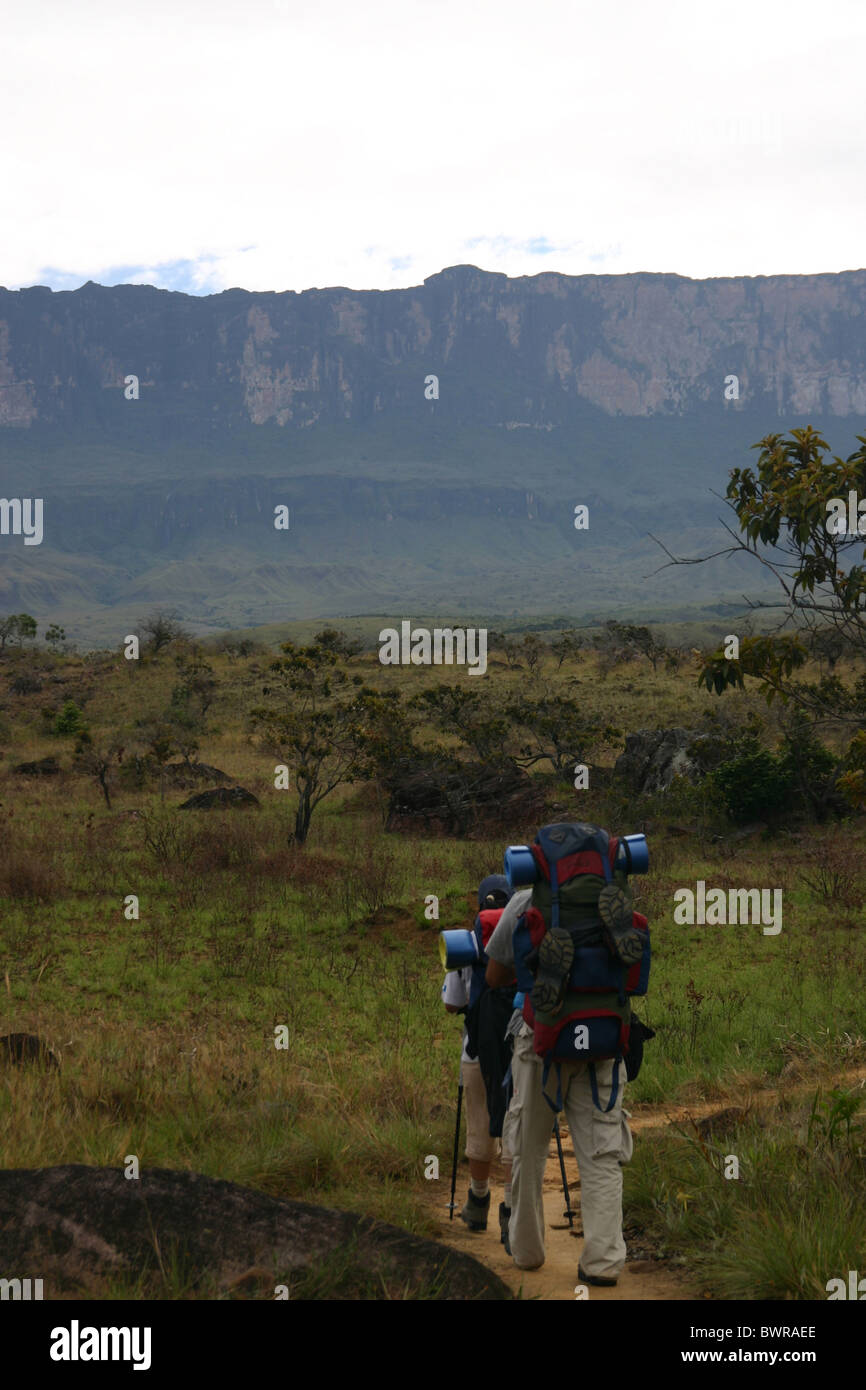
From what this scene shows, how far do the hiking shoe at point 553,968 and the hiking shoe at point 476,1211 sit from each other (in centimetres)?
155

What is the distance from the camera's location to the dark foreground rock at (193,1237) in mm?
4406

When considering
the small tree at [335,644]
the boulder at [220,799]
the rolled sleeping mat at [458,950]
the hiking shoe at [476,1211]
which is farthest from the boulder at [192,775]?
the rolled sleeping mat at [458,950]

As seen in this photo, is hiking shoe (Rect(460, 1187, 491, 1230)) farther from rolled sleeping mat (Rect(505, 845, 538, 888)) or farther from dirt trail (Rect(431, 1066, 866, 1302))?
rolled sleeping mat (Rect(505, 845, 538, 888))

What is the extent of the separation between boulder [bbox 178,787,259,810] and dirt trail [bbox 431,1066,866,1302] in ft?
50.0

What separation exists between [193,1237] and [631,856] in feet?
8.02

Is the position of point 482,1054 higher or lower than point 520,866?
lower

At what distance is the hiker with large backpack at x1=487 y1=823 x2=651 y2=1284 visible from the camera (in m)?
4.88

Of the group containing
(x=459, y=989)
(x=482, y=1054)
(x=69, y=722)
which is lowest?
(x=69, y=722)

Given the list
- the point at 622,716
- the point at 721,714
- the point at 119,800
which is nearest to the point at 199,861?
the point at 119,800

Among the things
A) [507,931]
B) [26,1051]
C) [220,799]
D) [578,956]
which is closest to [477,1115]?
[507,931]

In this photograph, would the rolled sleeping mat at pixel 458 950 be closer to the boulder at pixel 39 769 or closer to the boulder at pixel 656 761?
the boulder at pixel 656 761

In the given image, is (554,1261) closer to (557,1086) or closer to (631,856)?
(557,1086)

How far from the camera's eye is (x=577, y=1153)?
517cm

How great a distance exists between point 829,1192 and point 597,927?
1604 mm
